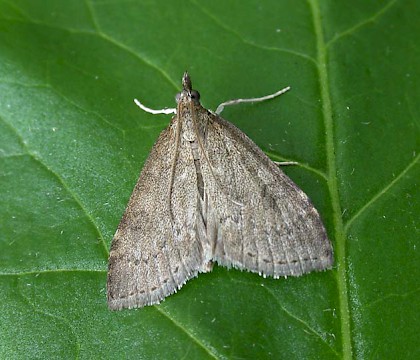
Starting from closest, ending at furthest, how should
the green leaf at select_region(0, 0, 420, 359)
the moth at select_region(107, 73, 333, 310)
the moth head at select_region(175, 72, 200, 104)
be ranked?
the green leaf at select_region(0, 0, 420, 359) → the moth at select_region(107, 73, 333, 310) → the moth head at select_region(175, 72, 200, 104)

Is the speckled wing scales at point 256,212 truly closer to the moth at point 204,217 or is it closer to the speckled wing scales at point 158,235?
the moth at point 204,217

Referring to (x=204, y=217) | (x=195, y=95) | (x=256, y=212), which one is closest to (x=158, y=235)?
(x=204, y=217)

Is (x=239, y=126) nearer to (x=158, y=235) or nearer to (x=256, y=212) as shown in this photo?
(x=256, y=212)

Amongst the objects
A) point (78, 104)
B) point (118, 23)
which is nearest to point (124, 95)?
point (78, 104)

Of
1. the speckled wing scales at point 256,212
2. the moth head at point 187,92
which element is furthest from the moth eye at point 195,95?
the speckled wing scales at point 256,212

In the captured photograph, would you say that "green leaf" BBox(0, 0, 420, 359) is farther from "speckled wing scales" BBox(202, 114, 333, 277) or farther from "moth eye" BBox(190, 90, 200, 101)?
"moth eye" BBox(190, 90, 200, 101)

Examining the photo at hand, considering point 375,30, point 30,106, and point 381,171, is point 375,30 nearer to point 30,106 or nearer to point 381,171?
point 381,171

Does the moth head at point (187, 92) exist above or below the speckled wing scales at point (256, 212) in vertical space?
above

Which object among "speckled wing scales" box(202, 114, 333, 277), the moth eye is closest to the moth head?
the moth eye
